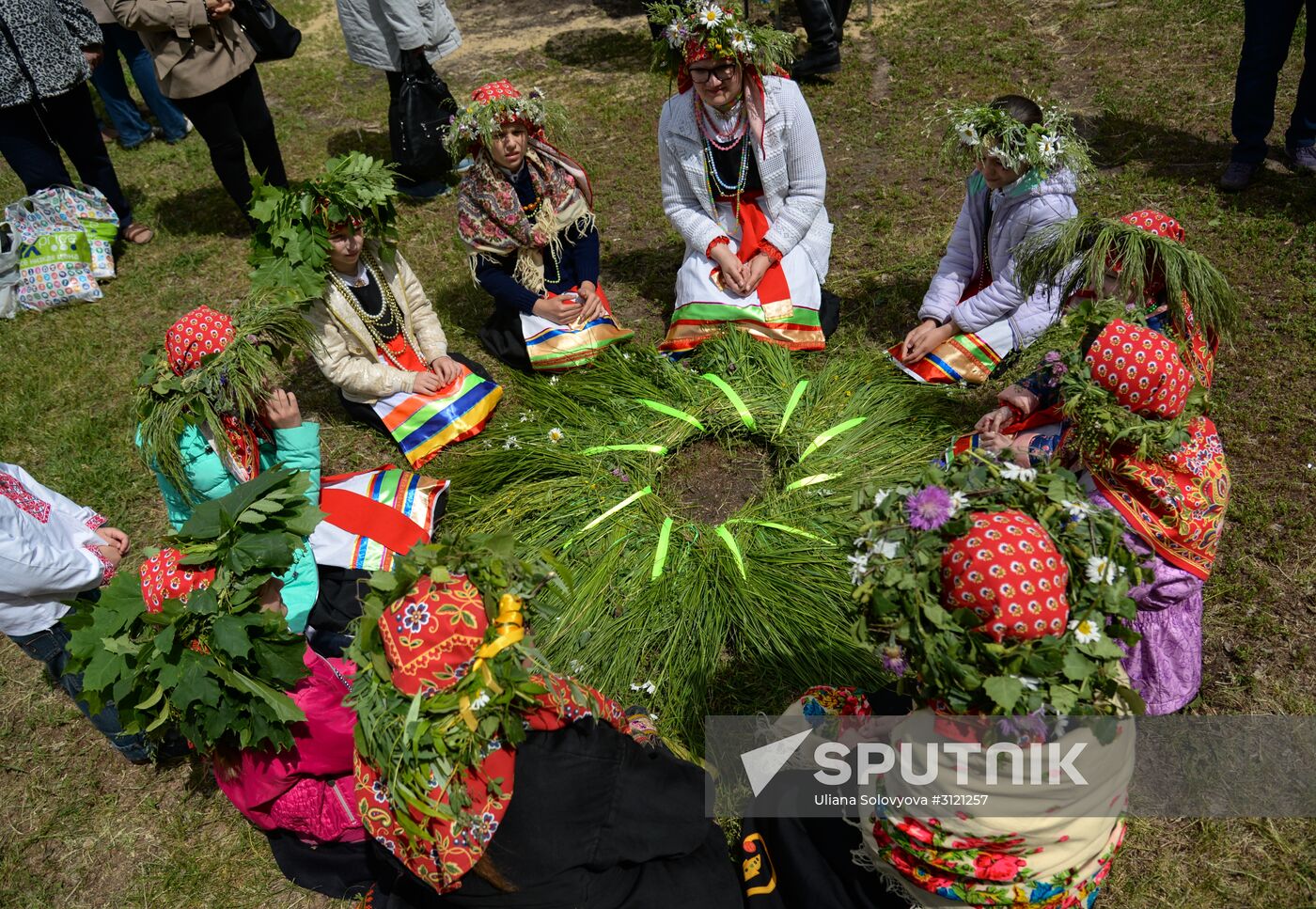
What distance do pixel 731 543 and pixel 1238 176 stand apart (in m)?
4.33

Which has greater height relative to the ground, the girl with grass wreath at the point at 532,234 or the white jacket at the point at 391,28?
the white jacket at the point at 391,28

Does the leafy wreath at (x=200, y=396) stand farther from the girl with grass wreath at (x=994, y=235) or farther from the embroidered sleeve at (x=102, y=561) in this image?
the girl with grass wreath at (x=994, y=235)

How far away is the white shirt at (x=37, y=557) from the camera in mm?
3043


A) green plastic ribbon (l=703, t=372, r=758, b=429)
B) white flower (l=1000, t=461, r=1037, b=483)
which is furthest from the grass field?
white flower (l=1000, t=461, r=1037, b=483)

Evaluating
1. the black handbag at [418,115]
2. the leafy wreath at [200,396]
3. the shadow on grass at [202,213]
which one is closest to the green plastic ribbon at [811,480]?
the leafy wreath at [200,396]

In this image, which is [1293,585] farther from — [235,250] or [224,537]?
[235,250]

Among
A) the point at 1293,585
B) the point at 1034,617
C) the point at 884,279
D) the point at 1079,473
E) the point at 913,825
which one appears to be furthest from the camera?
the point at 884,279

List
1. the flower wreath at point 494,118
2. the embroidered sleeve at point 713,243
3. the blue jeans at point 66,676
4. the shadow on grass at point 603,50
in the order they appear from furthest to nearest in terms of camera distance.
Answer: the shadow on grass at point 603,50 < the embroidered sleeve at point 713,243 < the flower wreath at point 494,118 < the blue jeans at point 66,676

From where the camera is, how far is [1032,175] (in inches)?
166

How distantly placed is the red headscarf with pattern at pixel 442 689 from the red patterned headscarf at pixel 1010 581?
117cm

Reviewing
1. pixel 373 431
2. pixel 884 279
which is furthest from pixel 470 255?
pixel 884 279

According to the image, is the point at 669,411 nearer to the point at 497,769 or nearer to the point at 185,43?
the point at 497,769

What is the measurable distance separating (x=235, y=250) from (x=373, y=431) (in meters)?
2.91

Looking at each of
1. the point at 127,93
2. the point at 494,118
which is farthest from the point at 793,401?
the point at 127,93
